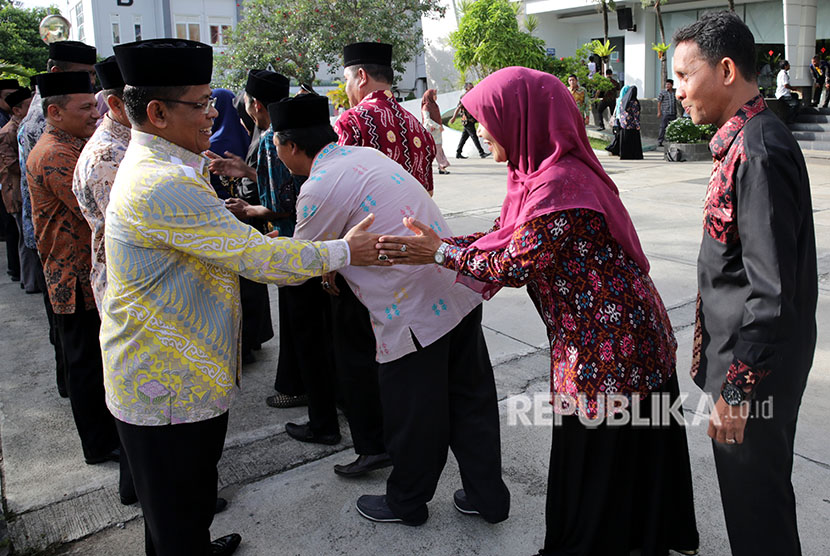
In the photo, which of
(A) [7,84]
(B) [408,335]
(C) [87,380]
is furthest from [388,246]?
(A) [7,84]

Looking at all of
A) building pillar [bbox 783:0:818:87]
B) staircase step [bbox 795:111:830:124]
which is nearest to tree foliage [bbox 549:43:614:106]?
building pillar [bbox 783:0:818:87]

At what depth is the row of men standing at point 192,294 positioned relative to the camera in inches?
77.4

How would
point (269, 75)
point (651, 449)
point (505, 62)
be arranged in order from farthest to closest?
point (505, 62), point (269, 75), point (651, 449)

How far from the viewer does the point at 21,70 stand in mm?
14078

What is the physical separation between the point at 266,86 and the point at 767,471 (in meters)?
3.19

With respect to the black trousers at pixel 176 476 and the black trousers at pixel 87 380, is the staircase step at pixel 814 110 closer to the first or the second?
the black trousers at pixel 87 380

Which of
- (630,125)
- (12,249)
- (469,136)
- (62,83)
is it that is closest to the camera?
(62,83)

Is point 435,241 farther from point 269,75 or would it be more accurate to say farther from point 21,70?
point 21,70

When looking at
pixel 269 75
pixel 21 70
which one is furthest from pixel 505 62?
pixel 269 75

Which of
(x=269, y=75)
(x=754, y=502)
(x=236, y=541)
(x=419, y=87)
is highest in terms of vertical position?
(x=419, y=87)

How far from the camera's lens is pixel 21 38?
3098cm

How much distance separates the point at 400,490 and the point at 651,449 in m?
1.00

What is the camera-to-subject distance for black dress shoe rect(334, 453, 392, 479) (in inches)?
124

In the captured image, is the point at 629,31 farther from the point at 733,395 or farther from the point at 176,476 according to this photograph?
the point at 176,476
